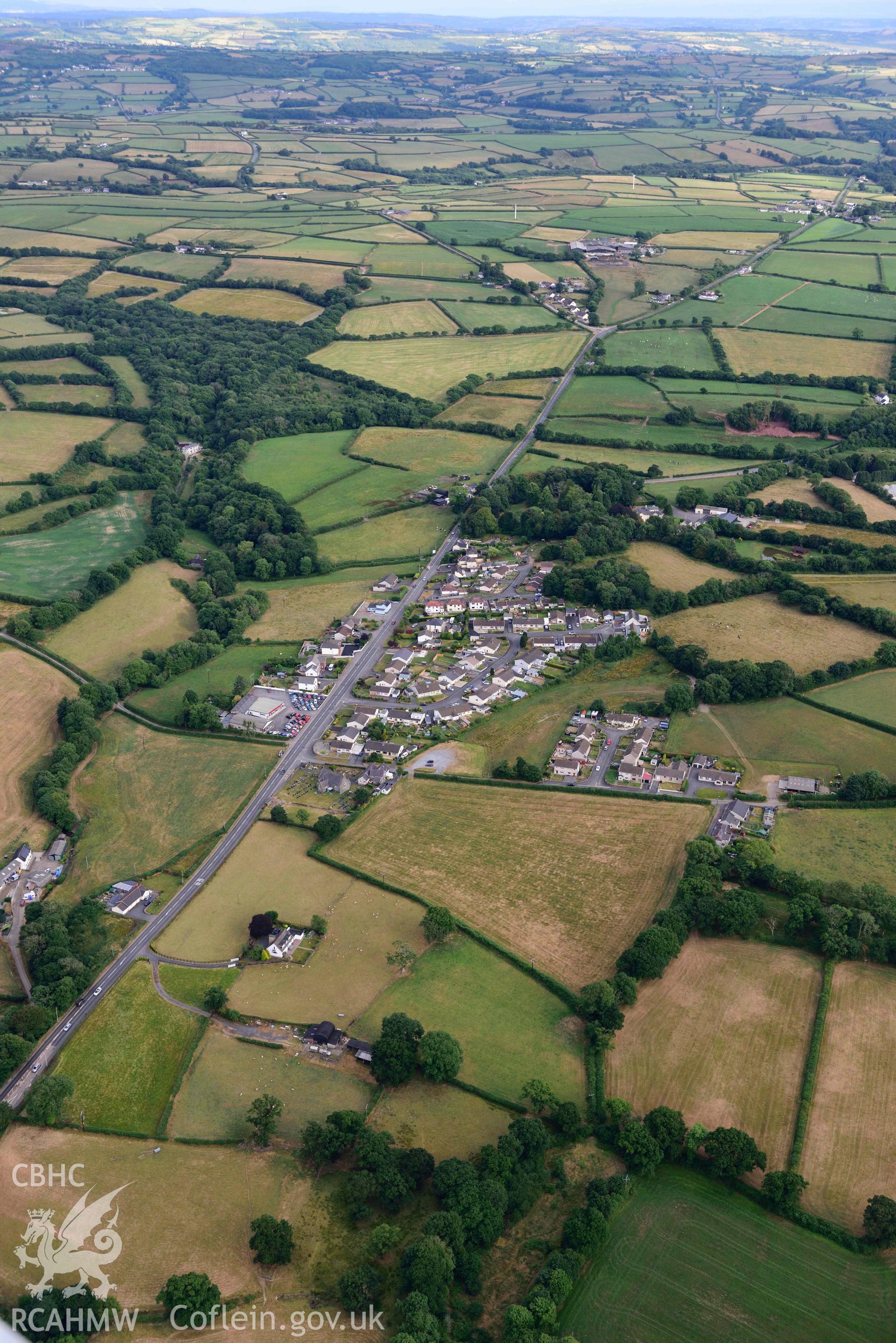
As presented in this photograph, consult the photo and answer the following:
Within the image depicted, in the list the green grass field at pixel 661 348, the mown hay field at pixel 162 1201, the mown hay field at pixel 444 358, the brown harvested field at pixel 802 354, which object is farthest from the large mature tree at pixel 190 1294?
Result: the brown harvested field at pixel 802 354

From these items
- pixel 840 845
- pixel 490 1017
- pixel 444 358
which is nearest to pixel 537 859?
pixel 490 1017


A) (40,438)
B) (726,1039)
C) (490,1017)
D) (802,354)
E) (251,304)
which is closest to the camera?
(726,1039)

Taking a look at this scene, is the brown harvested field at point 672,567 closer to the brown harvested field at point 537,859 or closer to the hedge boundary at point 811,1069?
the brown harvested field at point 537,859

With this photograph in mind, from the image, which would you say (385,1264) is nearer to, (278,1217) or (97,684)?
(278,1217)

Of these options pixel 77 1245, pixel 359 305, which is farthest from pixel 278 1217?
pixel 359 305

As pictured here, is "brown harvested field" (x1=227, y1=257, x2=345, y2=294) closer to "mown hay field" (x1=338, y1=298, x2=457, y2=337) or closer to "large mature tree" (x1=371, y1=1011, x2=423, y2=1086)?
"mown hay field" (x1=338, y1=298, x2=457, y2=337)

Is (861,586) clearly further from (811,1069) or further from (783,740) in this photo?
(811,1069)

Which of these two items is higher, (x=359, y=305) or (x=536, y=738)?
(x=359, y=305)

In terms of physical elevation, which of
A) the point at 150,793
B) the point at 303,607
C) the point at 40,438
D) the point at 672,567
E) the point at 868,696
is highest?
the point at 40,438
